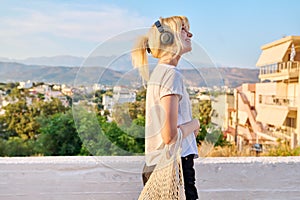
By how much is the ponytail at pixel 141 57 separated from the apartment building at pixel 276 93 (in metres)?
8.20

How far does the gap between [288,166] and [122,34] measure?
0.93 meters

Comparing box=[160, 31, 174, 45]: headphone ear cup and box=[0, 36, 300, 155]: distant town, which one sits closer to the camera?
box=[160, 31, 174, 45]: headphone ear cup

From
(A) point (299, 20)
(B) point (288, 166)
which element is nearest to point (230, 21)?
(A) point (299, 20)

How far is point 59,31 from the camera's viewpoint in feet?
26.7

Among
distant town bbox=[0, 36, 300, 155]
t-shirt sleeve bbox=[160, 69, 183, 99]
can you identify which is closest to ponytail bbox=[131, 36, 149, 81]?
t-shirt sleeve bbox=[160, 69, 183, 99]

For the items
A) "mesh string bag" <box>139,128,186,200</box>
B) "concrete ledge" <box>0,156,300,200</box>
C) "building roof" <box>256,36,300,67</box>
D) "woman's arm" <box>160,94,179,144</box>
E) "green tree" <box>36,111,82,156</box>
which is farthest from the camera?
"building roof" <box>256,36,300,67</box>

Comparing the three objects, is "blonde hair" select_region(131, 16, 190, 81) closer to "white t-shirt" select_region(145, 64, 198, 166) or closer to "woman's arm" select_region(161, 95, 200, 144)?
"white t-shirt" select_region(145, 64, 198, 166)

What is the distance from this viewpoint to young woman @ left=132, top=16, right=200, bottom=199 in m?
0.91

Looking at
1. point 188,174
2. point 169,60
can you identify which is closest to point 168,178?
point 188,174

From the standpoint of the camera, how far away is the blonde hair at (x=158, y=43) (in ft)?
3.25

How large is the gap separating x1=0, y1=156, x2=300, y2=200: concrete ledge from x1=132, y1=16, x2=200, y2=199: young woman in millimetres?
445

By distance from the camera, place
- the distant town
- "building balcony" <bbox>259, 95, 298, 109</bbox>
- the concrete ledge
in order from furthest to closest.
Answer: "building balcony" <bbox>259, 95, 298, 109</bbox>, the distant town, the concrete ledge

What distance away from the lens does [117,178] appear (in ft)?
5.01

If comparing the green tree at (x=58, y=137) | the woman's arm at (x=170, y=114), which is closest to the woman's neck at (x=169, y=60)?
the woman's arm at (x=170, y=114)
